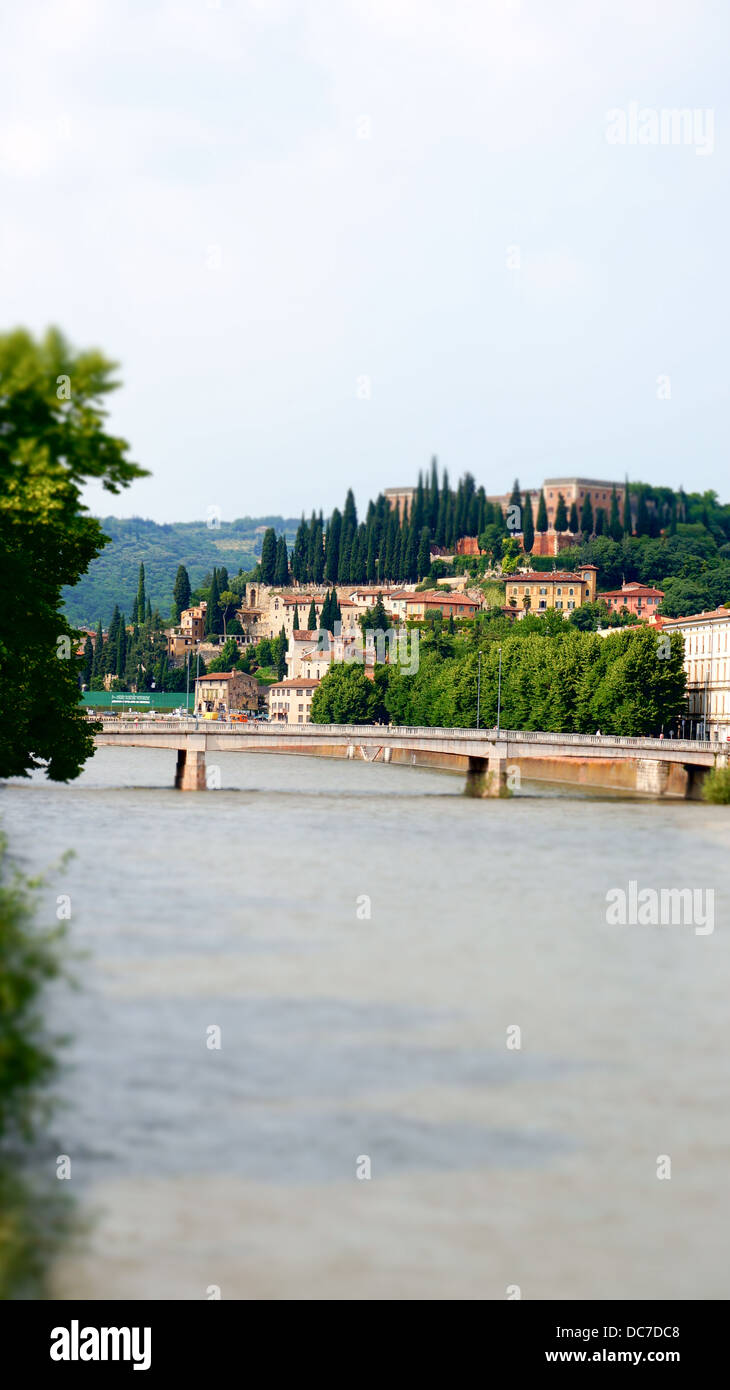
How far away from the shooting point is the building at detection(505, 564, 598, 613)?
613 feet

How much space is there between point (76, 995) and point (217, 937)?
233 inches

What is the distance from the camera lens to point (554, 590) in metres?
188

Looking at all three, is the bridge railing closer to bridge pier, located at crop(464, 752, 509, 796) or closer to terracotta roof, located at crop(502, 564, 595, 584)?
bridge pier, located at crop(464, 752, 509, 796)

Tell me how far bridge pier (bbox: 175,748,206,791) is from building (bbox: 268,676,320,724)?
314ft

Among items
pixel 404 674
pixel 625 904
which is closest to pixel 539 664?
pixel 404 674

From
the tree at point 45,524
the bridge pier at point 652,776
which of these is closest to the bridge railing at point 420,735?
the bridge pier at point 652,776

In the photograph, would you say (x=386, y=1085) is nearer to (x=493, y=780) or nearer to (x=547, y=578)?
(x=493, y=780)

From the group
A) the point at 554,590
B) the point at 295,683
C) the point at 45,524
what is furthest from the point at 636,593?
the point at 45,524

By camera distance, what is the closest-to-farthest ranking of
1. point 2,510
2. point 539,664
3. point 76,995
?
point 76,995 < point 2,510 < point 539,664

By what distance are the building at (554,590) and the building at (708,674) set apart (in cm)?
7930

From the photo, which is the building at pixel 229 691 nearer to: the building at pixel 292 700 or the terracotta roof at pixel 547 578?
the building at pixel 292 700

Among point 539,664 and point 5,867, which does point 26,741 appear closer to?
point 5,867
